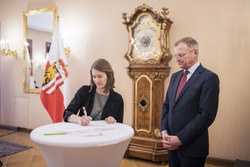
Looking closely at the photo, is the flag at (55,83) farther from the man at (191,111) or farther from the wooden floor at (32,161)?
the man at (191,111)

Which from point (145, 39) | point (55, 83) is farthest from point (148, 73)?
point (55, 83)

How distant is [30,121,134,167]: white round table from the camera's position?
1.26 metres

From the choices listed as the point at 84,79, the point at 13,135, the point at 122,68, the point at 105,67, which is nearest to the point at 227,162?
the point at 122,68

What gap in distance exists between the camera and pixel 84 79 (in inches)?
174

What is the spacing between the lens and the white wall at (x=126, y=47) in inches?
124

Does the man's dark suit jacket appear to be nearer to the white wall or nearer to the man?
the man

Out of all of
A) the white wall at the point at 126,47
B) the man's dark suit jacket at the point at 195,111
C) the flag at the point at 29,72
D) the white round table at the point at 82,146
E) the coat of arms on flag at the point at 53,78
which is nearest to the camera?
the white round table at the point at 82,146

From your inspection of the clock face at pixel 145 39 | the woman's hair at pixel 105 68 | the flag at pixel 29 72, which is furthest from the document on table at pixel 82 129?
the flag at pixel 29 72

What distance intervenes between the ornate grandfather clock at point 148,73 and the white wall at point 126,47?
1.42ft

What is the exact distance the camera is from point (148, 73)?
10.8 ft

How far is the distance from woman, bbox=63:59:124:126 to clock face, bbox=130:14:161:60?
1494mm

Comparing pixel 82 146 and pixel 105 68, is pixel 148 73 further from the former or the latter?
pixel 82 146

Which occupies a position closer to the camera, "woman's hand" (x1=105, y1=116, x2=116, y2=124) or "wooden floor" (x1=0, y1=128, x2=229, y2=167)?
"woman's hand" (x1=105, y1=116, x2=116, y2=124)

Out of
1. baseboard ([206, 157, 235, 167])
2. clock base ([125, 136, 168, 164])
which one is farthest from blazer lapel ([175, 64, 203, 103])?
baseboard ([206, 157, 235, 167])
